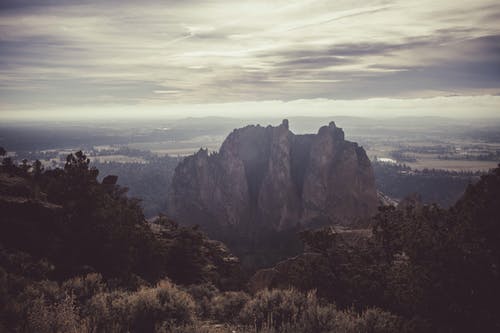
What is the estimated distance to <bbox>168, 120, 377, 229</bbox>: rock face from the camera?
10525 cm

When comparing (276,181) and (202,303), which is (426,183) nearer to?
(276,181)

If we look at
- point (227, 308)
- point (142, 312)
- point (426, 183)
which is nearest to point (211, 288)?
point (227, 308)

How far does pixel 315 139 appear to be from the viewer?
373 feet

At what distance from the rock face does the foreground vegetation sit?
273 ft

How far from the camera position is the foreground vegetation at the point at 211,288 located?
9141 millimetres

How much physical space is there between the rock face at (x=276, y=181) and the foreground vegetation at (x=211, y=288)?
83.3 metres

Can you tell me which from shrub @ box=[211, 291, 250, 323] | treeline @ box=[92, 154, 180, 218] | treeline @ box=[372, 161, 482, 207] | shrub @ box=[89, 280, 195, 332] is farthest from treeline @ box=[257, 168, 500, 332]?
treeline @ box=[92, 154, 180, 218]

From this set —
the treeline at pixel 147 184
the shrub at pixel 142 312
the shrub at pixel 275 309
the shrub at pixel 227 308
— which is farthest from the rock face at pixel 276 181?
the shrub at pixel 142 312

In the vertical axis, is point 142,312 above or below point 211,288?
above

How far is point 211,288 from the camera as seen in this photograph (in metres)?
17.9

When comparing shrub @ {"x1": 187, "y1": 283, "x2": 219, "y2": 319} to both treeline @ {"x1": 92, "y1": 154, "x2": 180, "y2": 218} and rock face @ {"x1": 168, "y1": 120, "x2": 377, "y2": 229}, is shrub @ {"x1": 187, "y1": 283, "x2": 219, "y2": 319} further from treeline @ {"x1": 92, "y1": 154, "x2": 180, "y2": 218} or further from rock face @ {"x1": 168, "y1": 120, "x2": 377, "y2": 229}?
treeline @ {"x1": 92, "y1": 154, "x2": 180, "y2": 218}

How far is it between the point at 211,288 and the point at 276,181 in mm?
92159

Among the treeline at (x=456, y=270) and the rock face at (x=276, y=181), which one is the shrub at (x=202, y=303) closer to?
the treeline at (x=456, y=270)

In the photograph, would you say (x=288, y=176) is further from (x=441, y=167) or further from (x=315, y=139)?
(x=441, y=167)
